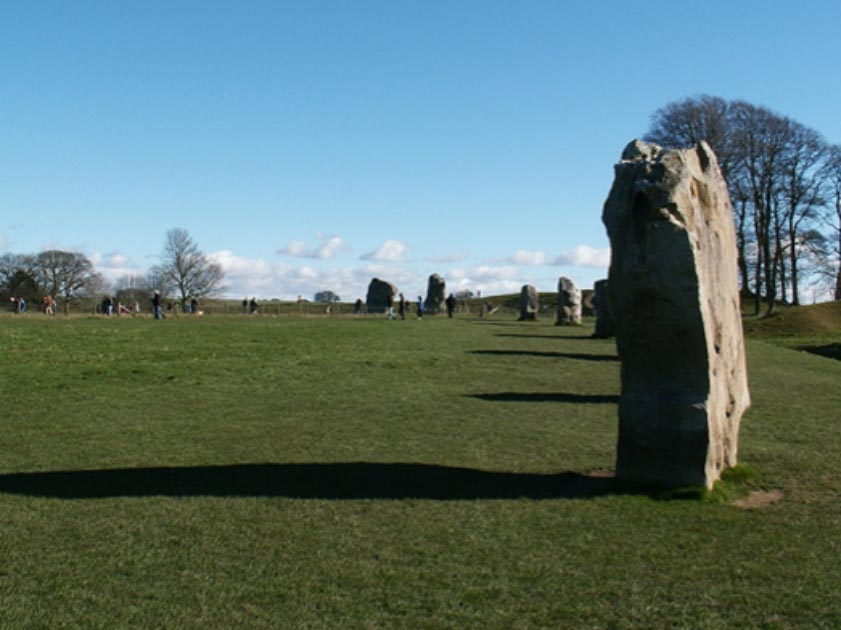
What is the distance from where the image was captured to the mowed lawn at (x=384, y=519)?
541 centimetres

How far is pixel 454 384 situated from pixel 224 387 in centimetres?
439

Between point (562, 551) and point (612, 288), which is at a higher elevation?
point (612, 288)

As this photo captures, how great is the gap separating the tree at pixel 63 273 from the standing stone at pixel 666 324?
72.8 metres

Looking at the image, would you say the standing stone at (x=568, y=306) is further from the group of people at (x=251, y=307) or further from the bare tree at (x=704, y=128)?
the group of people at (x=251, y=307)

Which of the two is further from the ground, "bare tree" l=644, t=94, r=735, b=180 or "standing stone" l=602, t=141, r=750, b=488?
"bare tree" l=644, t=94, r=735, b=180

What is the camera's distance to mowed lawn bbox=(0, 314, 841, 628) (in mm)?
5406

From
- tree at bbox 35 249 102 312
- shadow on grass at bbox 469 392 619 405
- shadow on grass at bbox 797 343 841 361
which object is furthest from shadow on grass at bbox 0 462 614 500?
tree at bbox 35 249 102 312

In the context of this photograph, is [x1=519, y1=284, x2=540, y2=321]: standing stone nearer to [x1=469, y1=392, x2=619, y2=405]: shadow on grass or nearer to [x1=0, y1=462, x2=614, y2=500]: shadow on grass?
[x1=469, y1=392, x2=619, y2=405]: shadow on grass

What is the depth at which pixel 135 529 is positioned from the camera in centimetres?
690

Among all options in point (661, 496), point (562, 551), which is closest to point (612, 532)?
point (562, 551)

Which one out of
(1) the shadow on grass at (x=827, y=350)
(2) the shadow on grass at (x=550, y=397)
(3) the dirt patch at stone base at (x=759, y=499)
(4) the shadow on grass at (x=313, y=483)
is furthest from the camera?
(1) the shadow on grass at (x=827, y=350)

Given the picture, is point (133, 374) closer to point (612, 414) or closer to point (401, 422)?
point (401, 422)

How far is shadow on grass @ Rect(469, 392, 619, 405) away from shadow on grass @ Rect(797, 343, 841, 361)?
17909mm

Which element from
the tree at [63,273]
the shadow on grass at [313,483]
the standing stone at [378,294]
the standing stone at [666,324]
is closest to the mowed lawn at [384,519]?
the shadow on grass at [313,483]
